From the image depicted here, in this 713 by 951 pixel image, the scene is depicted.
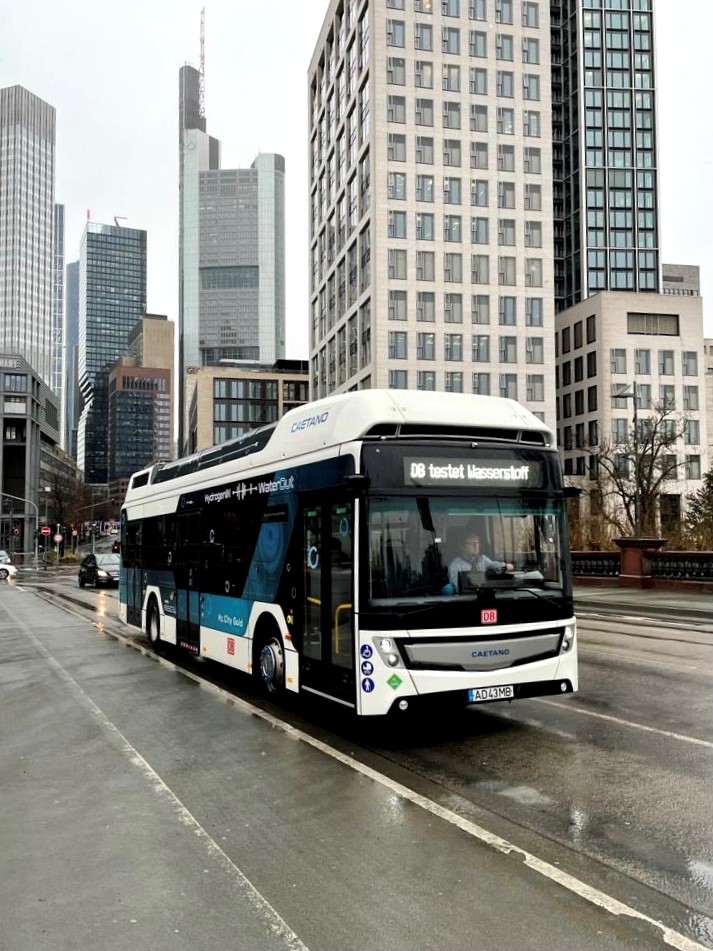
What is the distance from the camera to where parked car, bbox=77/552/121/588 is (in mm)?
35406

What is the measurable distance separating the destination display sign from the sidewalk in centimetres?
1254

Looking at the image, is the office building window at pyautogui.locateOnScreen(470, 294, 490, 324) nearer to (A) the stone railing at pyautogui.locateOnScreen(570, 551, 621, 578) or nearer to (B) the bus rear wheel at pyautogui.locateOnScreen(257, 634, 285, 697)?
(A) the stone railing at pyautogui.locateOnScreen(570, 551, 621, 578)

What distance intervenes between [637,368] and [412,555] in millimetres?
91653

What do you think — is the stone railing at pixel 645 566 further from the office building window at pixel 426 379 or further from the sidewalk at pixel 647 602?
the office building window at pixel 426 379

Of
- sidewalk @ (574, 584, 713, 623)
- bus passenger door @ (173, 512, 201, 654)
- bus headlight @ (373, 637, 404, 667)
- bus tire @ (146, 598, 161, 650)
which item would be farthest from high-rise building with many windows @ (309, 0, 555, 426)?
bus headlight @ (373, 637, 404, 667)

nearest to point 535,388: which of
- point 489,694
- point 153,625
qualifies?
point 153,625

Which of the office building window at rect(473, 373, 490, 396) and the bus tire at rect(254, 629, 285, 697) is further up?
the office building window at rect(473, 373, 490, 396)

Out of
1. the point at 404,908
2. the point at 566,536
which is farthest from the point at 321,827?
the point at 566,536

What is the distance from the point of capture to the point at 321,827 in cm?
523

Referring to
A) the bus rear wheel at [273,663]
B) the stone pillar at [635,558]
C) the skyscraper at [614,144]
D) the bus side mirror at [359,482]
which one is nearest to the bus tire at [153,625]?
the bus rear wheel at [273,663]

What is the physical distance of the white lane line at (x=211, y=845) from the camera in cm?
384

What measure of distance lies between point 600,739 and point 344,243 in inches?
3101

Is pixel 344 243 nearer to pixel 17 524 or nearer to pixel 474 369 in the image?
pixel 474 369

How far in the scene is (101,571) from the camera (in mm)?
35531
